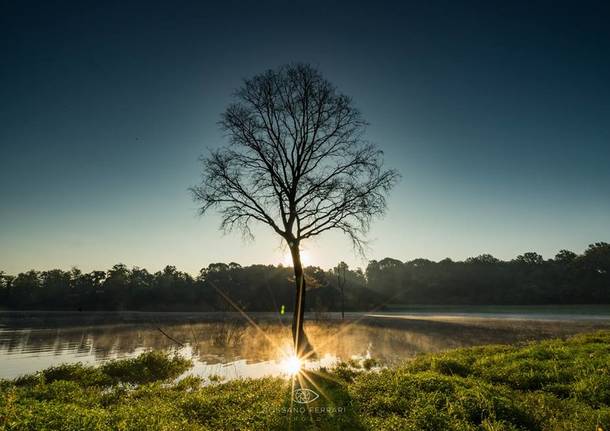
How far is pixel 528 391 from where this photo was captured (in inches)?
281

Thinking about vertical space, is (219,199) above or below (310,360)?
above

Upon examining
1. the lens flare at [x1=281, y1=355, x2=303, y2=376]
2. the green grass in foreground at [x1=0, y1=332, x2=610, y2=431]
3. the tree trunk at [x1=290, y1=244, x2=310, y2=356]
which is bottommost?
the lens flare at [x1=281, y1=355, x2=303, y2=376]

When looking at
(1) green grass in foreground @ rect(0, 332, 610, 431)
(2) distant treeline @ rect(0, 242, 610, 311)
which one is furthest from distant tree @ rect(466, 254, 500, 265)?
(1) green grass in foreground @ rect(0, 332, 610, 431)

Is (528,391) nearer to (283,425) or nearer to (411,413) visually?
(411,413)

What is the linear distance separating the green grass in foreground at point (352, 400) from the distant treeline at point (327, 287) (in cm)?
6002

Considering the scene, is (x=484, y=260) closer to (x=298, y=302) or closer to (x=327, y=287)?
(x=327, y=287)

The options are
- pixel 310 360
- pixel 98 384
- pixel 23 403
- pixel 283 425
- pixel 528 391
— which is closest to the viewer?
pixel 283 425

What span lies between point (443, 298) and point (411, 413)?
3380 inches

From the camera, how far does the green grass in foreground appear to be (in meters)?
5.23

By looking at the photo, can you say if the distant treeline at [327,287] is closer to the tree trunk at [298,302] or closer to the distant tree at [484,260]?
the distant tree at [484,260]

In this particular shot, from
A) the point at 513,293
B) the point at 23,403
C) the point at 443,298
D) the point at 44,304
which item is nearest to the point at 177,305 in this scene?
the point at 44,304

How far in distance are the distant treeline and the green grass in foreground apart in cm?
6002

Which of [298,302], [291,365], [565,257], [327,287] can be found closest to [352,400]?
[291,365]

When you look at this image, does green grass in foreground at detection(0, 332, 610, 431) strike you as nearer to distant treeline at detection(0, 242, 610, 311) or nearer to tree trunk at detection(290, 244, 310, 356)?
tree trunk at detection(290, 244, 310, 356)
